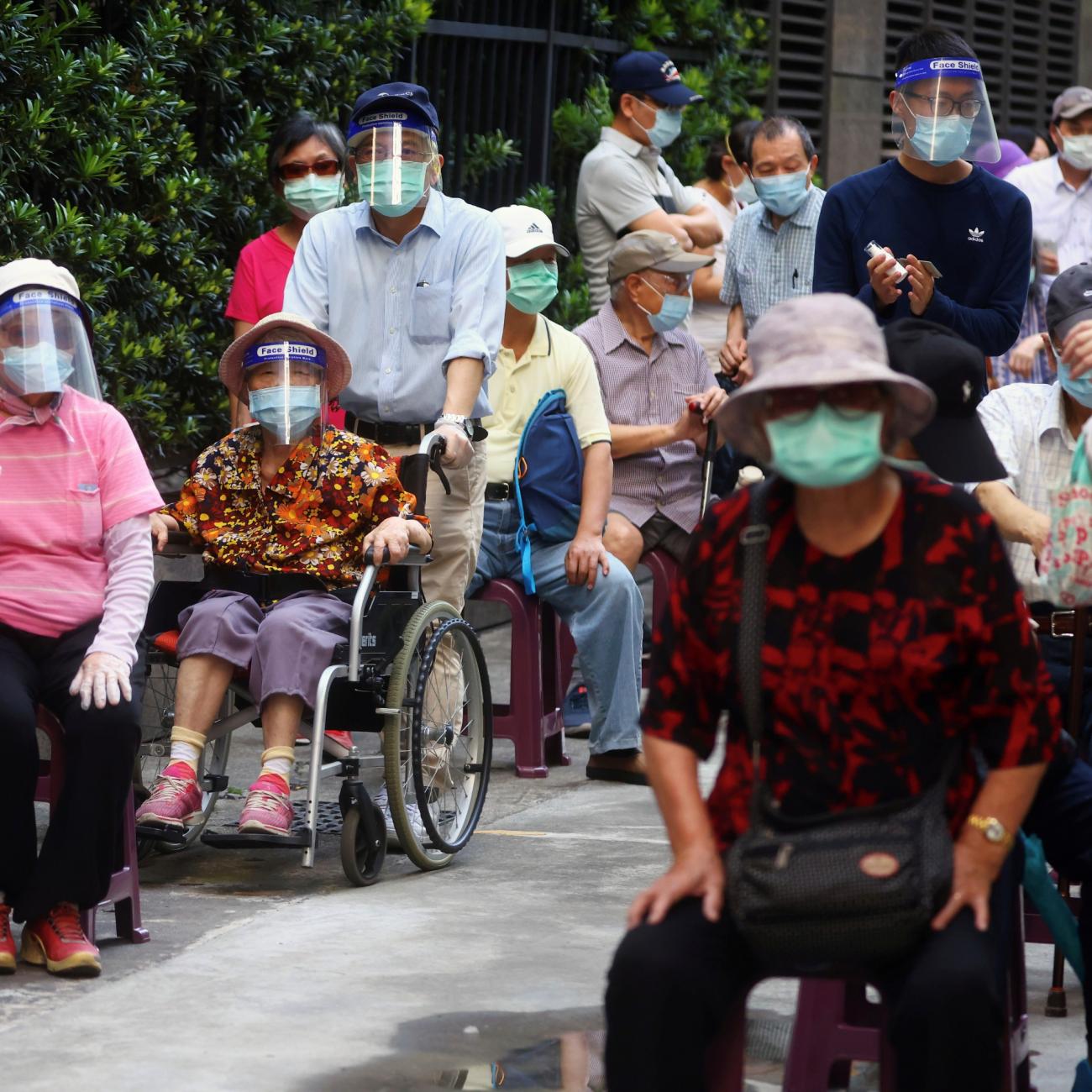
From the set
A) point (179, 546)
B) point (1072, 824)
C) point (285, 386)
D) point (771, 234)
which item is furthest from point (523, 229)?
point (1072, 824)

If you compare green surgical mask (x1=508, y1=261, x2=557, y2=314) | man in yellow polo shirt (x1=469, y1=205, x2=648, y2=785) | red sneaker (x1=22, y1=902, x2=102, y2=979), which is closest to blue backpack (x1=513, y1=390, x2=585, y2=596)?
man in yellow polo shirt (x1=469, y1=205, x2=648, y2=785)

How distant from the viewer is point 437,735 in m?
5.38

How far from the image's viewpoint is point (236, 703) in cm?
550

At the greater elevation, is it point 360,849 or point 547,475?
point 547,475

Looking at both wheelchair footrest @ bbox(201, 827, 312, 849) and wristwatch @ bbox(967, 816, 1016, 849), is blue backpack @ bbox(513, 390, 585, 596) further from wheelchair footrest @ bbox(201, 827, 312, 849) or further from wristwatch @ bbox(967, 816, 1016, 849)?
wristwatch @ bbox(967, 816, 1016, 849)

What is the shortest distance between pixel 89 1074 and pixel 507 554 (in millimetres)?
3234

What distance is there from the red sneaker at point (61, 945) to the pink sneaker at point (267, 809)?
2.02ft

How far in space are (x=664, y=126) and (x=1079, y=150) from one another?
169 centimetres

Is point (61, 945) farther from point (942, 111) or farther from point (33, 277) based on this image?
point (942, 111)

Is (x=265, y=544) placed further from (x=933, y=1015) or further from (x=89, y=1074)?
(x=933, y=1015)

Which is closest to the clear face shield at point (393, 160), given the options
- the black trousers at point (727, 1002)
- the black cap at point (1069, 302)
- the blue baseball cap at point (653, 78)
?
the black cap at point (1069, 302)

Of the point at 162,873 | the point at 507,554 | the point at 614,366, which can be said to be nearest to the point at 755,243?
the point at 614,366

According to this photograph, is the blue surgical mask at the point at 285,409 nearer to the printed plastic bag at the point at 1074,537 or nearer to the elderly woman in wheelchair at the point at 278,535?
the elderly woman in wheelchair at the point at 278,535

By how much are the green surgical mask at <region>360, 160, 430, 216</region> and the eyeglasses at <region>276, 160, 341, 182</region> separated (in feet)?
3.65
